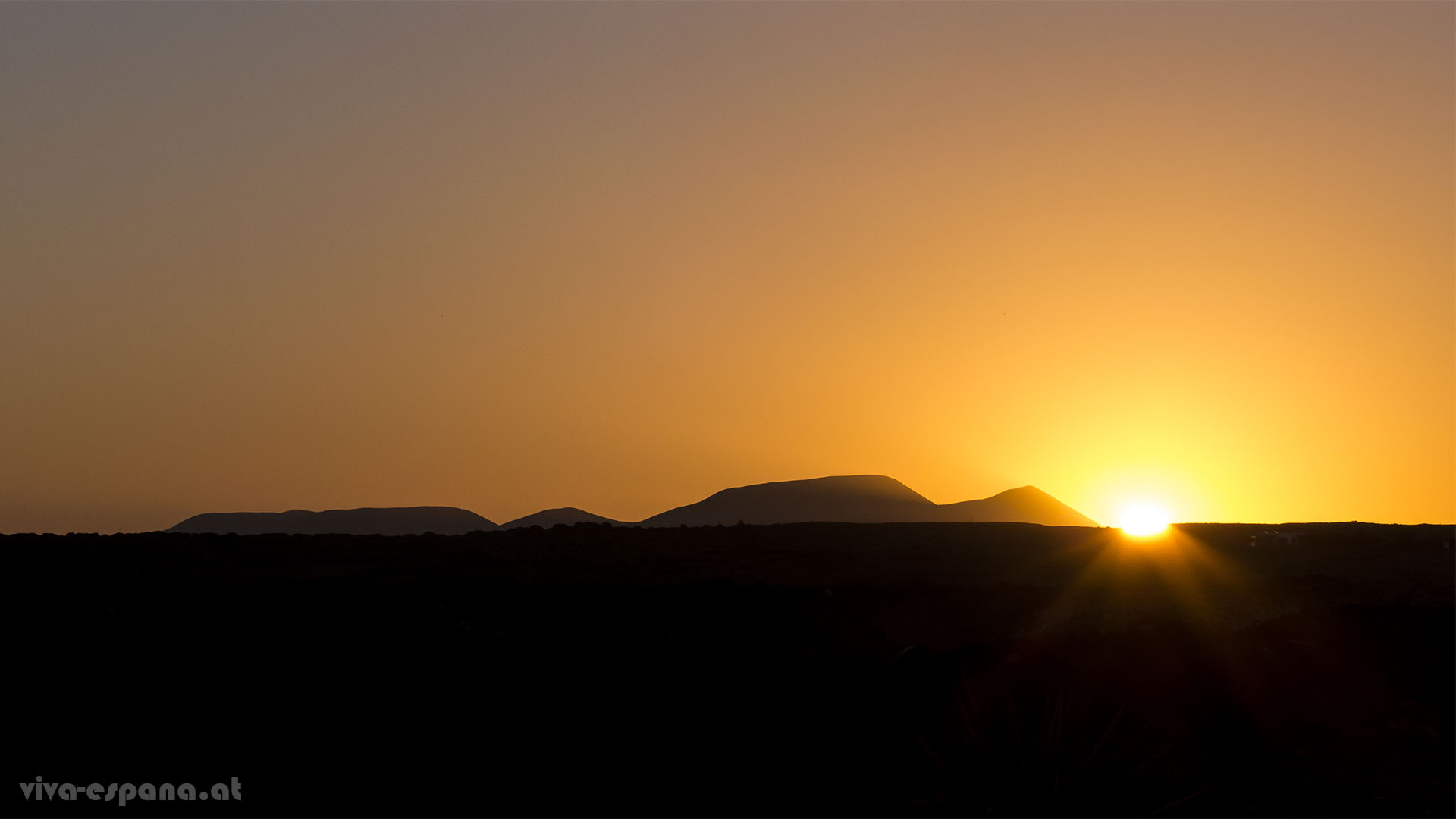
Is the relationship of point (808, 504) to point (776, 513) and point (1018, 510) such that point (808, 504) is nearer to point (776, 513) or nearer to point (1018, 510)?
point (776, 513)

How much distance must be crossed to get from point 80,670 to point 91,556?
447 inches

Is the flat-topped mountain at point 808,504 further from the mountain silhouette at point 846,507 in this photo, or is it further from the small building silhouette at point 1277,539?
the small building silhouette at point 1277,539

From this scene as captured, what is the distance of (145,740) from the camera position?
501 inches

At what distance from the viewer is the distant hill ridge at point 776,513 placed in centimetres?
9581

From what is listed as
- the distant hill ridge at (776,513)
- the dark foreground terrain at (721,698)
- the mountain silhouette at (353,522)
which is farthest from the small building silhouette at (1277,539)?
the mountain silhouette at (353,522)

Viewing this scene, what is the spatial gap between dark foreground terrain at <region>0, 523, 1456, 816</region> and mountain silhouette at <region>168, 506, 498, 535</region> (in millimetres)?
87494

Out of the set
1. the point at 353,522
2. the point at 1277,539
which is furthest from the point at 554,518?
the point at 1277,539

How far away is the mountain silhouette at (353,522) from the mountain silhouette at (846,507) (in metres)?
24.8

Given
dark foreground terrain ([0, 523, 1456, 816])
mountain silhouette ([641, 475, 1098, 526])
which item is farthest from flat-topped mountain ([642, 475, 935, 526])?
dark foreground terrain ([0, 523, 1456, 816])

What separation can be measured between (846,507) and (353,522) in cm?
4230

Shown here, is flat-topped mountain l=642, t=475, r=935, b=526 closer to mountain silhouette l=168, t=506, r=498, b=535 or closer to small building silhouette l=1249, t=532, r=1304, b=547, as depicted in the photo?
mountain silhouette l=168, t=506, r=498, b=535

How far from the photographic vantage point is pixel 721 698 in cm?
1421

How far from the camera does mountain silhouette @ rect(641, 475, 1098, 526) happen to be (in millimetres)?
94625

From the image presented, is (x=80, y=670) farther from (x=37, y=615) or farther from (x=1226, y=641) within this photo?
(x=1226, y=641)
